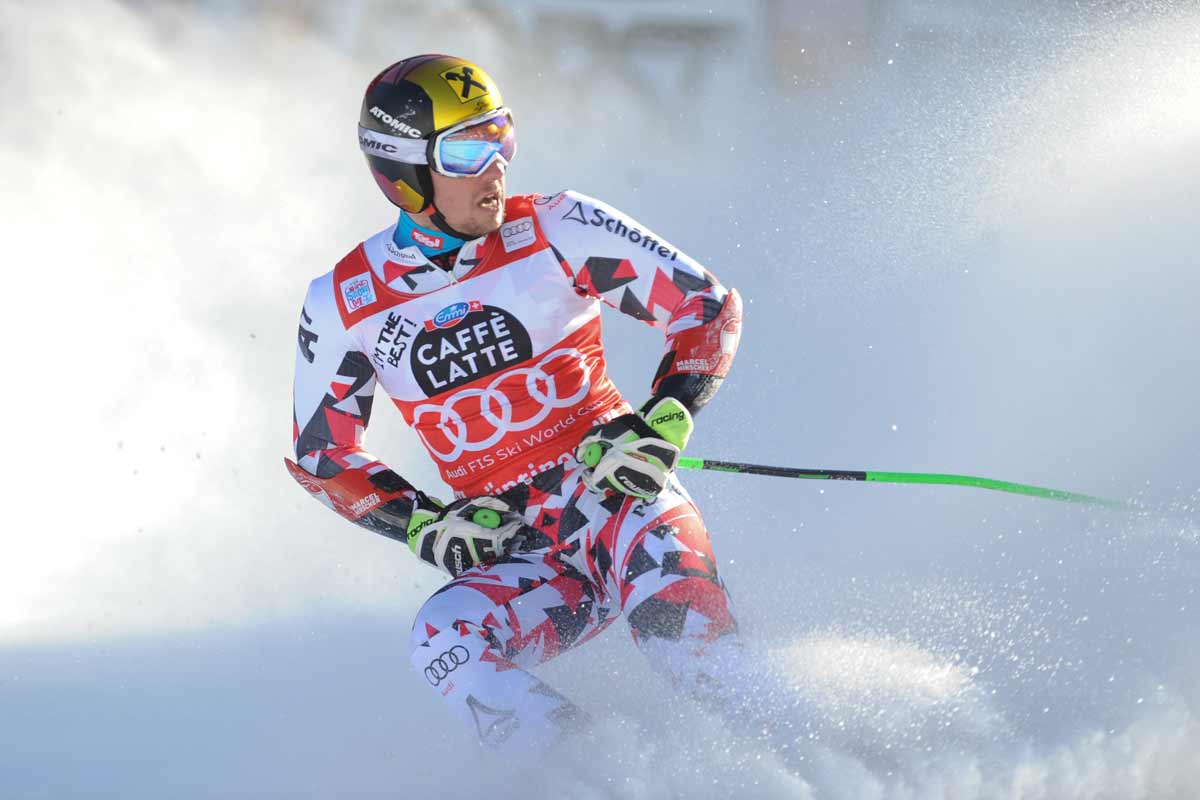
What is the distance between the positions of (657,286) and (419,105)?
847mm

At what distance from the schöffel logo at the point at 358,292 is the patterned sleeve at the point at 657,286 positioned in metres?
0.55

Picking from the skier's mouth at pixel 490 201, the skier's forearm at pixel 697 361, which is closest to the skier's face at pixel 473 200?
the skier's mouth at pixel 490 201

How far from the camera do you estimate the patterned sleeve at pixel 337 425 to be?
4.06 m

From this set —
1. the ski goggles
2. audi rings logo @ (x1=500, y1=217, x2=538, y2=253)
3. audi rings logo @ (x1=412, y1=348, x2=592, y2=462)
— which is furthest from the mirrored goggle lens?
audi rings logo @ (x1=412, y1=348, x2=592, y2=462)

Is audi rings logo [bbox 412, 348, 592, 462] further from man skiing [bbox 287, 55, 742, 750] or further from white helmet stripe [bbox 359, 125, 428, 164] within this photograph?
white helmet stripe [bbox 359, 125, 428, 164]

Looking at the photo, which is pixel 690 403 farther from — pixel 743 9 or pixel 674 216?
pixel 743 9

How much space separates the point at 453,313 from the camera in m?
3.97

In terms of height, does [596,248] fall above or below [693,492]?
below

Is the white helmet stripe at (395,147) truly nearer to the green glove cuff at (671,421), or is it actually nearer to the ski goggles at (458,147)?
the ski goggles at (458,147)

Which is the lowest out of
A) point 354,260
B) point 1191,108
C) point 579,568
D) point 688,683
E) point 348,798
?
point 688,683

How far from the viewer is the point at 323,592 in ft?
23.2

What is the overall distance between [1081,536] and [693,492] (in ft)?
6.97

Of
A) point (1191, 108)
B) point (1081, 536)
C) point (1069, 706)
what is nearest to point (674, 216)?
point (1191, 108)

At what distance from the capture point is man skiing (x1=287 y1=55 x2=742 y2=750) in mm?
3684
